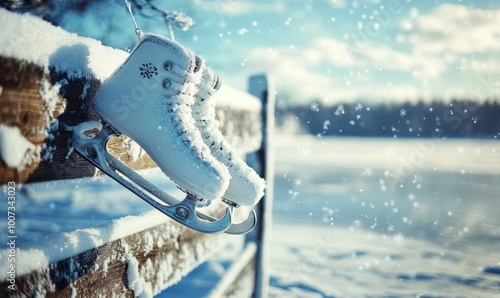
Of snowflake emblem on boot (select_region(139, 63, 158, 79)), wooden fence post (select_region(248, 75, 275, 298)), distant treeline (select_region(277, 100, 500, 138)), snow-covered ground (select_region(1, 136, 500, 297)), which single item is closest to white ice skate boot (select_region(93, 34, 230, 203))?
snowflake emblem on boot (select_region(139, 63, 158, 79))

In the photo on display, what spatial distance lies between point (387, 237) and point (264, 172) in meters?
2.61

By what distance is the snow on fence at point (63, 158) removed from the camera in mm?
703

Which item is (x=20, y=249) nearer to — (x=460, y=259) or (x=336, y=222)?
(x=460, y=259)

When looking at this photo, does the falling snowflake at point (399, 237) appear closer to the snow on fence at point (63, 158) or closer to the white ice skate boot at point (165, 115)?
the snow on fence at point (63, 158)

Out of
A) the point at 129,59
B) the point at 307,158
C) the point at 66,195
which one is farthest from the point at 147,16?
A: the point at 307,158

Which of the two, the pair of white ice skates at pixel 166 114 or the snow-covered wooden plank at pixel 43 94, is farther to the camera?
the pair of white ice skates at pixel 166 114

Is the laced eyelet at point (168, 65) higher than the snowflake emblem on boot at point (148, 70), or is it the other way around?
the laced eyelet at point (168, 65)

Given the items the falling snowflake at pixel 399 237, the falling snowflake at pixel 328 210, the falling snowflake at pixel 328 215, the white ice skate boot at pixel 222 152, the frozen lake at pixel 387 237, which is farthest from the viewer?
the falling snowflake at pixel 328 210

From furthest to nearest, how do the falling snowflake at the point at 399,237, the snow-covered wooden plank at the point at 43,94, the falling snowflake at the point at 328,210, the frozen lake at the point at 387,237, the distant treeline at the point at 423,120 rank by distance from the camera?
the distant treeline at the point at 423,120 → the falling snowflake at the point at 328,210 → the falling snowflake at the point at 399,237 → the frozen lake at the point at 387,237 → the snow-covered wooden plank at the point at 43,94

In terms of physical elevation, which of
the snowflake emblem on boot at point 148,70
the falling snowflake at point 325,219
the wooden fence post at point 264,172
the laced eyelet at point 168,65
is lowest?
the falling snowflake at point 325,219

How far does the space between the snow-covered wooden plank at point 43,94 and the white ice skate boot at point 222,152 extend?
266mm

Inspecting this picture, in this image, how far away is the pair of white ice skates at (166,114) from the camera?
3.13 ft

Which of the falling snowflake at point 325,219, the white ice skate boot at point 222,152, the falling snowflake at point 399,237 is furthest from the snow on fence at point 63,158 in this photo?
the falling snowflake at point 325,219

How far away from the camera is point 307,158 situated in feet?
48.7
